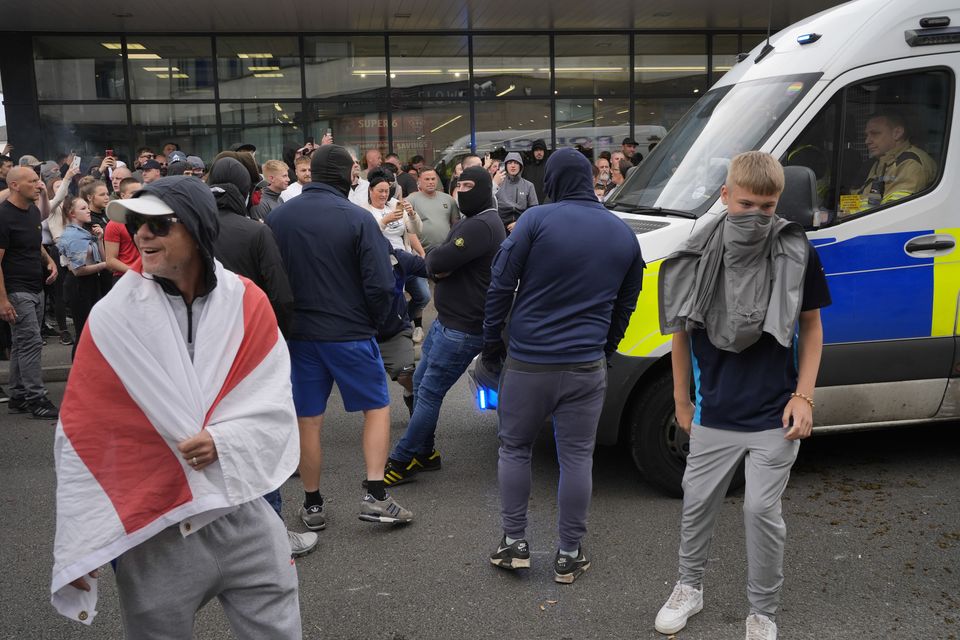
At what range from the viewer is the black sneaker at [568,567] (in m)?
4.16

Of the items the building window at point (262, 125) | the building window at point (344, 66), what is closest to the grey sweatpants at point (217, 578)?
the building window at point (262, 125)

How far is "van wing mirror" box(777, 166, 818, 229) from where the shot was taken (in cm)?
451

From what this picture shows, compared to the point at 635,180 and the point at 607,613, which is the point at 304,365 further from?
the point at 635,180

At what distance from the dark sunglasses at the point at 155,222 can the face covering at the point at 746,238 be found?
6.63 feet

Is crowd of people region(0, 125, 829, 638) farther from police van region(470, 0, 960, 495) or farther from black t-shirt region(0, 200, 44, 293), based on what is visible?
police van region(470, 0, 960, 495)

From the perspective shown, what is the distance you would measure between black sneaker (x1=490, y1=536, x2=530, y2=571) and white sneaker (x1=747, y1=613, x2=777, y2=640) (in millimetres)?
1111

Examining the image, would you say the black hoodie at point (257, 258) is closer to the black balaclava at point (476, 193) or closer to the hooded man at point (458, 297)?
the hooded man at point (458, 297)

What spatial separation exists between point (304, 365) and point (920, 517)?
11.1 feet

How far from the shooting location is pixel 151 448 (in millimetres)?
2320

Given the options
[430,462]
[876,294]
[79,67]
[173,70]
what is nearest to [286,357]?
[430,462]

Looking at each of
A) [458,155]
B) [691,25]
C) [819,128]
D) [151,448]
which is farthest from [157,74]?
[151,448]

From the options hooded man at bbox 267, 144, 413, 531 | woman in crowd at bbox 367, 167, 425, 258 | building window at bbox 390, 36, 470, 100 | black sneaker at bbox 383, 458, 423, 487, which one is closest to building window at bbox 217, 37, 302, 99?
building window at bbox 390, 36, 470, 100

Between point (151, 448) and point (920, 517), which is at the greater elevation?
point (151, 448)

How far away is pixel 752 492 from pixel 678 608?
650mm
